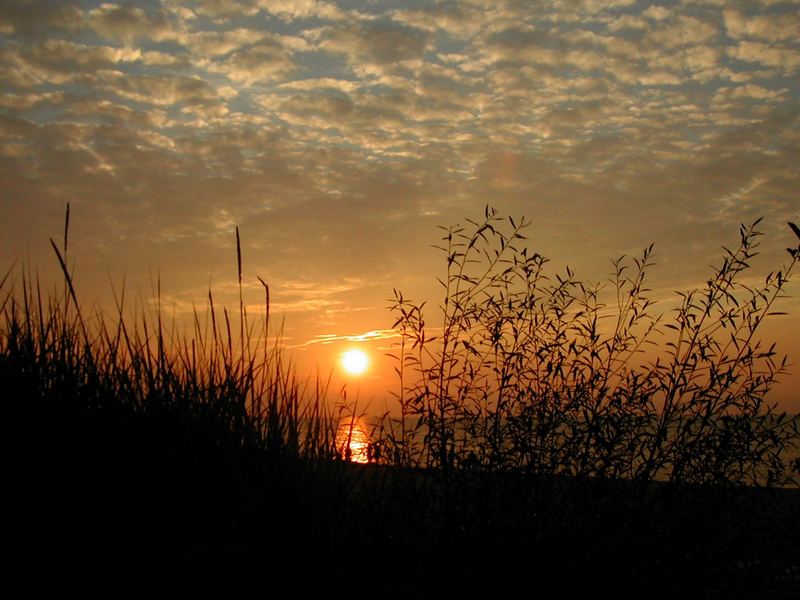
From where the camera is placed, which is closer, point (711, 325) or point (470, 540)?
point (470, 540)

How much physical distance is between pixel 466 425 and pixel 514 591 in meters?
1.27

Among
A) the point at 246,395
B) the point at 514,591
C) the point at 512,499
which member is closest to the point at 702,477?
the point at 512,499

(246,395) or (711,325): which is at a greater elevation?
(711,325)

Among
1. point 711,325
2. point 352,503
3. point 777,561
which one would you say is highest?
point 711,325

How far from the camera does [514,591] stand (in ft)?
13.8

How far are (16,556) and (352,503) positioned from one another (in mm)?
1697

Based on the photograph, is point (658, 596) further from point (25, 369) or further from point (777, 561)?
point (777, 561)

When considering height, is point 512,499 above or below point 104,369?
below

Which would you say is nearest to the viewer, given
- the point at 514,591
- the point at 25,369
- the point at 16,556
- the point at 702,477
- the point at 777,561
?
the point at 16,556

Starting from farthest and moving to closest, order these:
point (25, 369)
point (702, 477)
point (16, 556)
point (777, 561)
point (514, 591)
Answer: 1. point (777, 561)
2. point (702, 477)
3. point (514, 591)
4. point (25, 369)
5. point (16, 556)

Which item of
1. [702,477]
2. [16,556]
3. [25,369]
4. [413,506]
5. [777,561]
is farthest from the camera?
[777,561]

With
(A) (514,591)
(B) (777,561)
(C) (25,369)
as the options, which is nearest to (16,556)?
(C) (25,369)

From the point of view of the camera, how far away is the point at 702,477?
505 cm

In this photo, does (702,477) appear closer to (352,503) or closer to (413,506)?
(413,506)
